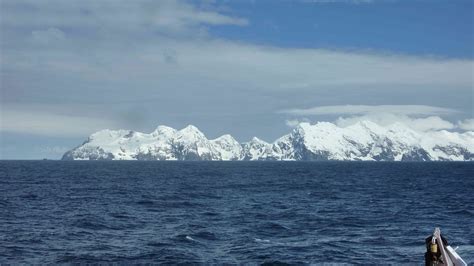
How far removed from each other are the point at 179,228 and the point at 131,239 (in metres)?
7.70

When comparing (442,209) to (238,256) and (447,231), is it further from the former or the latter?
(238,256)

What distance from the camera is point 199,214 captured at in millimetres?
68875

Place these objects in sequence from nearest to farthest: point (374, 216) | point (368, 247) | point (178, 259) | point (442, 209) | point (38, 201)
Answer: point (178, 259) → point (368, 247) → point (374, 216) → point (442, 209) → point (38, 201)

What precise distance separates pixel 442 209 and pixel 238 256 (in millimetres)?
41052

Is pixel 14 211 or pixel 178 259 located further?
pixel 14 211

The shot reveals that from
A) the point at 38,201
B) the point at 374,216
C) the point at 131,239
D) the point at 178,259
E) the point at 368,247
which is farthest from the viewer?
the point at 38,201

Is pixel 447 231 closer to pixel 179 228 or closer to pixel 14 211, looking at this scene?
pixel 179 228

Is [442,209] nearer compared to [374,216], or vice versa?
[374,216]

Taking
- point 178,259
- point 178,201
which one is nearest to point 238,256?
point 178,259

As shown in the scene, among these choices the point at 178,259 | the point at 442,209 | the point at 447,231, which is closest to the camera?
the point at 178,259

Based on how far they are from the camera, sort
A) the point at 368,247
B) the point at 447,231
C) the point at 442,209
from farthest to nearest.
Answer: the point at 442,209 → the point at 447,231 → the point at 368,247

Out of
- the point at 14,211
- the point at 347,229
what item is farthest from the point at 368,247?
→ the point at 14,211

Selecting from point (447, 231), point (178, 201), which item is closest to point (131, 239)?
point (447, 231)

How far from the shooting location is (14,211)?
68.5m
